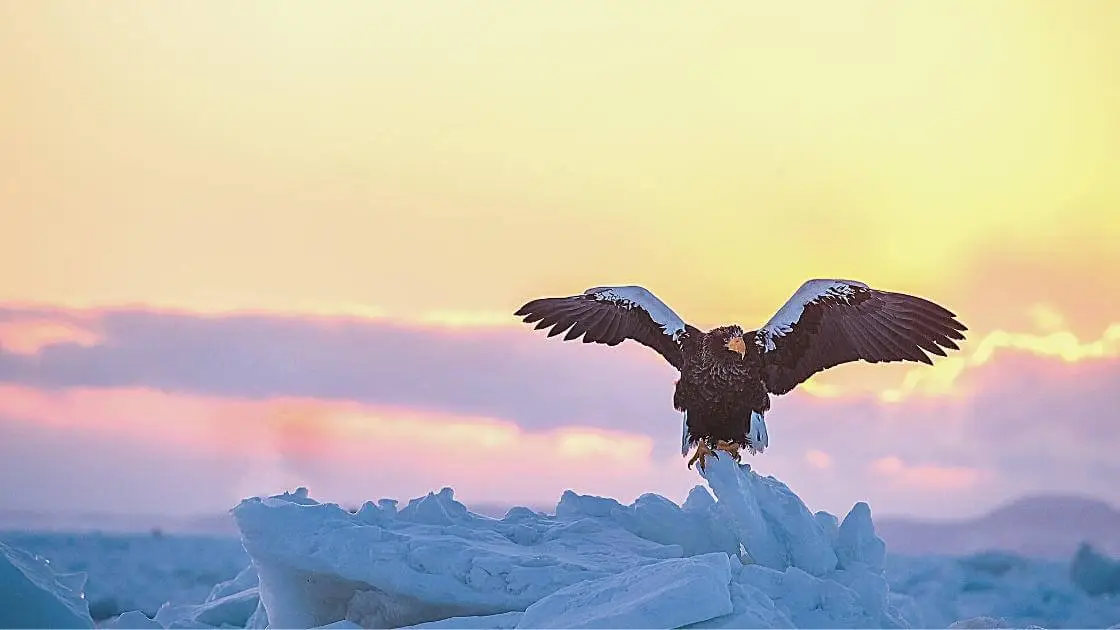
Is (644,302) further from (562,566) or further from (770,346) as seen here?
(562,566)

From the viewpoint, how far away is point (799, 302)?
10.6 metres

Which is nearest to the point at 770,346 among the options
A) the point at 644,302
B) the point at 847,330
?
the point at 847,330

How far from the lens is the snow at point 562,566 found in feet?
22.9

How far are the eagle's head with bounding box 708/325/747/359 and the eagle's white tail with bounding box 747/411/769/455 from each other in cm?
51

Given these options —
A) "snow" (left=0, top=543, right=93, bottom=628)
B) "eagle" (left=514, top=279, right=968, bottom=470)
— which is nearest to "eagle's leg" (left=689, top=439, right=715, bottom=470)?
"eagle" (left=514, top=279, right=968, bottom=470)

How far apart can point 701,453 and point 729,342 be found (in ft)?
2.99

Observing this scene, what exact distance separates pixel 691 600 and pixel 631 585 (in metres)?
0.52

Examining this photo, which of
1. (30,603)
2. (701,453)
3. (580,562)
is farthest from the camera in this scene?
(701,453)

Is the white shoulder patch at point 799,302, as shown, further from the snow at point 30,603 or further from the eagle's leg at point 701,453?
the snow at point 30,603

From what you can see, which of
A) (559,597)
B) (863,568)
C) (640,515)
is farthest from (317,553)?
(863,568)

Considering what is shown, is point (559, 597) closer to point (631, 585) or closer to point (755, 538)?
point (631, 585)

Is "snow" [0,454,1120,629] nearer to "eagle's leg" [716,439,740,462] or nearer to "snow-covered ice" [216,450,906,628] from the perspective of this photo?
"snow-covered ice" [216,450,906,628]

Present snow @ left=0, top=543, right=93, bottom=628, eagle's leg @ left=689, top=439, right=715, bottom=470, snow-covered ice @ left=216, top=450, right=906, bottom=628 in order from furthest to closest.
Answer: eagle's leg @ left=689, top=439, right=715, bottom=470 → snow @ left=0, top=543, right=93, bottom=628 → snow-covered ice @ left=216, top=450, right=906, bottom=628

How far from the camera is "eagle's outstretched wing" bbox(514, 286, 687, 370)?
11.0m
